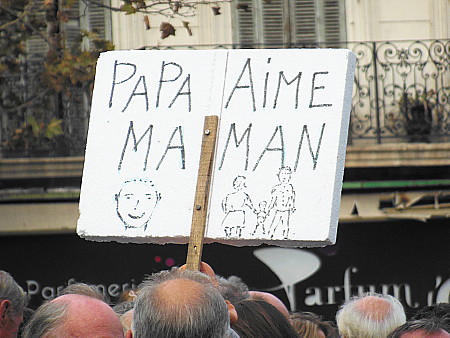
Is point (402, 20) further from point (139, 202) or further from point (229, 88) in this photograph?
point (139, 202)

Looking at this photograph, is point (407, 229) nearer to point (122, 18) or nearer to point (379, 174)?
point (379, 174)

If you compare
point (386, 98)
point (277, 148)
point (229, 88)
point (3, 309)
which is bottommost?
point (3, 309)

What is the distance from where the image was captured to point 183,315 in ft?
8.34

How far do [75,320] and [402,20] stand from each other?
9.69 m

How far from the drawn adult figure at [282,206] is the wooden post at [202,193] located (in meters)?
0.23

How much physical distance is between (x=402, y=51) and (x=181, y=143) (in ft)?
27.7

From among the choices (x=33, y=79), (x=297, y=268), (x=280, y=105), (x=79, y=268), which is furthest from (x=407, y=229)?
(x=280, y=105)

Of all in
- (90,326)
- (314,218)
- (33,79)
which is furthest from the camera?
(33,79)

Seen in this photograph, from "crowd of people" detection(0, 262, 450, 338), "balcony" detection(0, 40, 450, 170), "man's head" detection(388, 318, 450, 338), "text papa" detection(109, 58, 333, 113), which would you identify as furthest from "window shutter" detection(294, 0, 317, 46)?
"man's head" detection(388, 318, 450, 338)

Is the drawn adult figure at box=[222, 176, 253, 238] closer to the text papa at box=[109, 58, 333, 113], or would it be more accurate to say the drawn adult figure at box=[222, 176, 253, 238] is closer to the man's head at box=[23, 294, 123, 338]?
the text papa at box=[109, 58, 333, 113]

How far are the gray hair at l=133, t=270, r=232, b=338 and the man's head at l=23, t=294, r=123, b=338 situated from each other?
16.3 inches

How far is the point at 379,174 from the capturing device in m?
12.0

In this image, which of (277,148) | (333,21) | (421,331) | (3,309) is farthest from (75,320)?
(333,21)

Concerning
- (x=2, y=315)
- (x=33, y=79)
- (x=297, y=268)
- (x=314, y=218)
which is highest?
(x=33, y=79)
